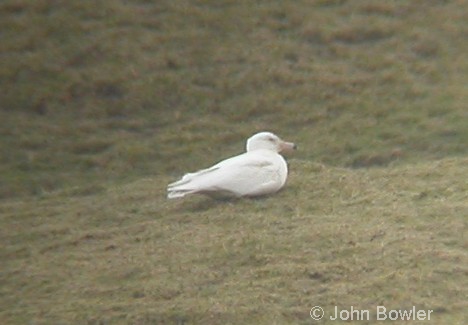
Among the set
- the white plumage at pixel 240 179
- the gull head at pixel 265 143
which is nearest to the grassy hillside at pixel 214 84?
the gull head at pixel 265 143

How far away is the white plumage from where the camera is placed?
28.9 feet

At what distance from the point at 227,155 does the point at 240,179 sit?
2.45 metres

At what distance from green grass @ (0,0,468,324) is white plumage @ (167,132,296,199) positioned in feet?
0.35

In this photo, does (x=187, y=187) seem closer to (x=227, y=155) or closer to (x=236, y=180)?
(x=236, y=180)

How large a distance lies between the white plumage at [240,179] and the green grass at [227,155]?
0.11m

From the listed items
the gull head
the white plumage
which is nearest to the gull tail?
the white plumage

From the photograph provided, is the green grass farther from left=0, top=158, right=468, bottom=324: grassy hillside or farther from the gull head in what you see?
the gull head

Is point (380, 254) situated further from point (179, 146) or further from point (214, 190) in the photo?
point (179, 146)

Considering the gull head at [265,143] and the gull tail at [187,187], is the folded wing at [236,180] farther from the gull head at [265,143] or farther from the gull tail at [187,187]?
the gull head at [265,143]

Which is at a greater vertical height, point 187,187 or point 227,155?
point 187,187

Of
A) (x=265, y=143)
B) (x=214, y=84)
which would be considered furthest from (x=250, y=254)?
(x=214, y=84)

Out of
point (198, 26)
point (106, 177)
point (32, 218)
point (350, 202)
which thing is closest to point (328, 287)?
point (350, 202)

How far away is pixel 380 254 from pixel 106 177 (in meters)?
4.02

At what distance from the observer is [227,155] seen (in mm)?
11281
